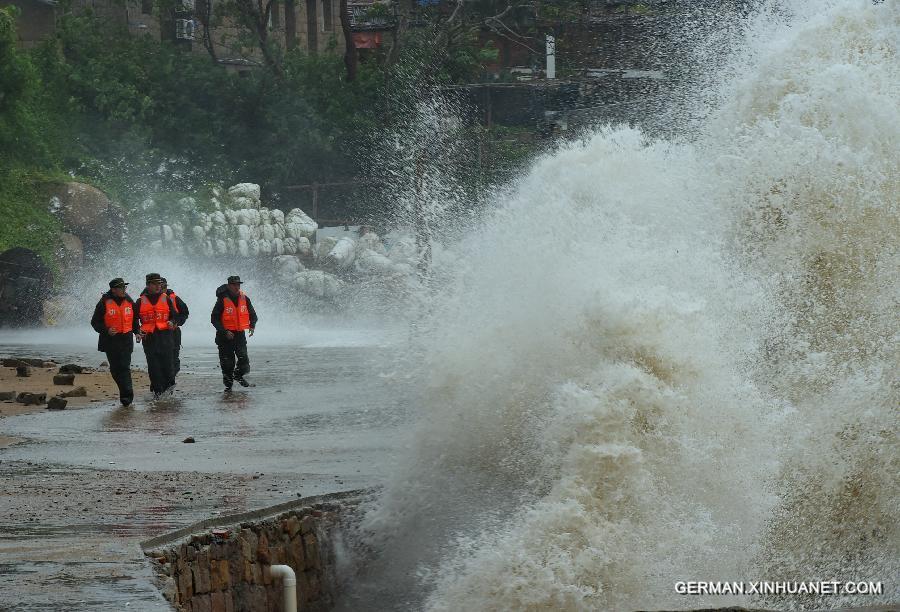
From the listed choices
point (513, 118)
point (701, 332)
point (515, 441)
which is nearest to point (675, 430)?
point (701, 332)

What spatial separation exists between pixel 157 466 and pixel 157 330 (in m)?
5.66

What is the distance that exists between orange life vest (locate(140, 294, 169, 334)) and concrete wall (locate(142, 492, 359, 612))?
7.11m

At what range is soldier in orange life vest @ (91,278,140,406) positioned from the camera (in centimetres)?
1622

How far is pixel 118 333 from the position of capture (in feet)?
53.3

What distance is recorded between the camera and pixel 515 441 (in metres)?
10.3

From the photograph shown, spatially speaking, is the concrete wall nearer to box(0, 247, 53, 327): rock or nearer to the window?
box(0, 247, 53, 327): rock

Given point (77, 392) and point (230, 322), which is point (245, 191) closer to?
point (230, 322)

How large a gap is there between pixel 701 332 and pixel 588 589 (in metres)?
2.10

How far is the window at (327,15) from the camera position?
49.9 meters

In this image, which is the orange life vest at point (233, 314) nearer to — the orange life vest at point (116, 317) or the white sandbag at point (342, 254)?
the orange life vest at point (116, 317)

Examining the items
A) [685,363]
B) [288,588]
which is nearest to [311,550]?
[288,588]

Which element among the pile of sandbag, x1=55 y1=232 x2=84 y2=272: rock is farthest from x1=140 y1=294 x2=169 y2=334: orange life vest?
the pile of sandbag

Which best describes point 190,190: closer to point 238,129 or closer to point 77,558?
point 238,129

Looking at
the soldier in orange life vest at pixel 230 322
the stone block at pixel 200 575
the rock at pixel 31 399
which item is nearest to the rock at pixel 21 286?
the soldier in orange life vest at pixel 230 322
